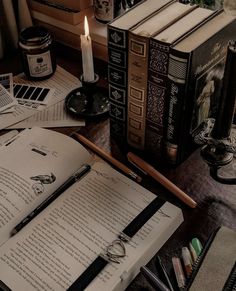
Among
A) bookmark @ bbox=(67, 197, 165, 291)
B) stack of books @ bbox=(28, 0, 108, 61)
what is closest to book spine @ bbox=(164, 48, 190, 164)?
bookmark @ bbox=(67, 197, 165, 291)

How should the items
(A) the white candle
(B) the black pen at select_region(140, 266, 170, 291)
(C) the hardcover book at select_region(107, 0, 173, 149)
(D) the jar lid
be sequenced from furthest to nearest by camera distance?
(D) the jar lid < (A) the white candle < (C) the hardcover book at select_region(107, 0, 173, 149) < (B) the black pen at select_region(140, 266, 170, 291)

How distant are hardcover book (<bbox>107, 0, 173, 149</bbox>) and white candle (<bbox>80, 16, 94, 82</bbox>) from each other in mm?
90

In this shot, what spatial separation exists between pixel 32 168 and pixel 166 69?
0.29 m

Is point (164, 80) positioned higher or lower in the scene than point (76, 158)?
higher

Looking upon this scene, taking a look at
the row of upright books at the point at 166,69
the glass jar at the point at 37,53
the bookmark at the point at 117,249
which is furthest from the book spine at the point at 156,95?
the glass jar at the point at 37,53

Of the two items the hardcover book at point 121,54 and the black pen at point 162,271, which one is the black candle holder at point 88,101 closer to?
the hardcover book at point 121,54

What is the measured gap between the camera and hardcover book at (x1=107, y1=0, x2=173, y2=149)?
717 mm

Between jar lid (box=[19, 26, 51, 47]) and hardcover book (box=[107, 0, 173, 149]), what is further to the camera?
jar lid (box=[19, 26, 51, 47])

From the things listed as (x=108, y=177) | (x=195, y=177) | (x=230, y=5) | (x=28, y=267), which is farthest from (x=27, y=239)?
(x=230, y=5)

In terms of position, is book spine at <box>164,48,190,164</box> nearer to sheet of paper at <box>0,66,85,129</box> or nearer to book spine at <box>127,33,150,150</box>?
book spine at <box>127,33,150,150</box>

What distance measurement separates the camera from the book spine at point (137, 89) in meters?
0.71

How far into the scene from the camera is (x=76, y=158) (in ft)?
2.62

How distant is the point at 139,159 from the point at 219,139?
0.16 metres

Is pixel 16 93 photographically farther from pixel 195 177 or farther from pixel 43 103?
pixel 195 177
